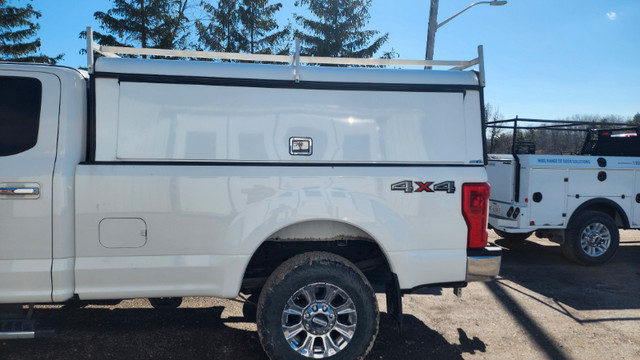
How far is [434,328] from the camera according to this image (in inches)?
169

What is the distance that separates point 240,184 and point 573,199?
5.99m

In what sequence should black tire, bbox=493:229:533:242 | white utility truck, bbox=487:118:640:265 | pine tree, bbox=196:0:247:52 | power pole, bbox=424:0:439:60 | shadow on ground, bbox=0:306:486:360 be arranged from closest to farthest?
1. shadow on ground, bbox=0:306:486:360
2. white utility truck, bbox=487:118:640:265
3. black tire, bbox=493:229:533:242
4. power pole, bbox=424:0:439:60
5. pine tree, bbox=196:0:247:52

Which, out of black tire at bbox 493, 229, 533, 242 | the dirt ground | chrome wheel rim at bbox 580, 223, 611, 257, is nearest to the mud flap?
the dirt ground

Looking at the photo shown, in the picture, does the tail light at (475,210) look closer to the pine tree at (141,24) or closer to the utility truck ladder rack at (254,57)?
the utility truck ladder rack at (254,57)

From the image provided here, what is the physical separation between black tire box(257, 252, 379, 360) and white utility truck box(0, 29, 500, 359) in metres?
0.01

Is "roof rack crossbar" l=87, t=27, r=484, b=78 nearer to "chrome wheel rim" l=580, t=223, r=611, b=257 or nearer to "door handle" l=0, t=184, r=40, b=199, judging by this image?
"door handle" l=0, t=184, r=40, b=199

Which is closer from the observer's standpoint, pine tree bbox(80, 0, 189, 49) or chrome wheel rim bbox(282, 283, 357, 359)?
chrome wheel rim bbox(282, 283, 357, 359)

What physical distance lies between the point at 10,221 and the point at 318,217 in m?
2.12

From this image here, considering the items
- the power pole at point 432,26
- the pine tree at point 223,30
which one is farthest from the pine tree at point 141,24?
the power pole at point 432,26

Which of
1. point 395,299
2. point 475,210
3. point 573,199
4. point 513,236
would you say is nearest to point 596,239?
point 573,199

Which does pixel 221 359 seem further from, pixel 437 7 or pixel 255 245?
pixel 437 7

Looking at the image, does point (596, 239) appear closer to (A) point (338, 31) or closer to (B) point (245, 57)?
(B) point (245, 57)

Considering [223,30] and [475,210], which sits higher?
[223,30]

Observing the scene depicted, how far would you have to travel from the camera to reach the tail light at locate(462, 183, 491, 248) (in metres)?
3.28
